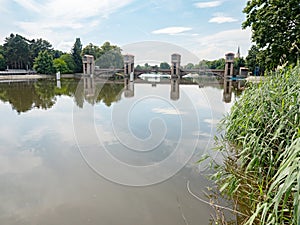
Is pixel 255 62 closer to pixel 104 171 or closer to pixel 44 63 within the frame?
pixel 104 171

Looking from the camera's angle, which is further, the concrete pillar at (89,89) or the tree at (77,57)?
the tree at (77,57)

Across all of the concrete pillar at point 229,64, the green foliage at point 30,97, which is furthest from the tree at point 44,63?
the concrete pillar at point 229,64

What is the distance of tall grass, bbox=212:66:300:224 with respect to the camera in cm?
165

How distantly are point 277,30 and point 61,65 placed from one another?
84.6 feet

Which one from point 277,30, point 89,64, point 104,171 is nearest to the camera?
point 104,171

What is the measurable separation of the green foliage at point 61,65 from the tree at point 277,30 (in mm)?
24102

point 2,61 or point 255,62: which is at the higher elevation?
point 2,61

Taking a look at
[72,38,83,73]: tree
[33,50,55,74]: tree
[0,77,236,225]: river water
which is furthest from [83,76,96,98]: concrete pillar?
[72,38,83,73]: tree

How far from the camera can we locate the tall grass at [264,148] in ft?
5.41

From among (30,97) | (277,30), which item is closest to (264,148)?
(277,30)

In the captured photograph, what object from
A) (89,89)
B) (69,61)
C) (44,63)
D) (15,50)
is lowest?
(89,89)

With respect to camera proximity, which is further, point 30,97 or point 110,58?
point 110,58

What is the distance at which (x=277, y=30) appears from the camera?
8.65 m

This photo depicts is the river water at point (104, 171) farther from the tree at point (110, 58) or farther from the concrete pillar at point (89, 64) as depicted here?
the concrete pillar at point (89, 64)
